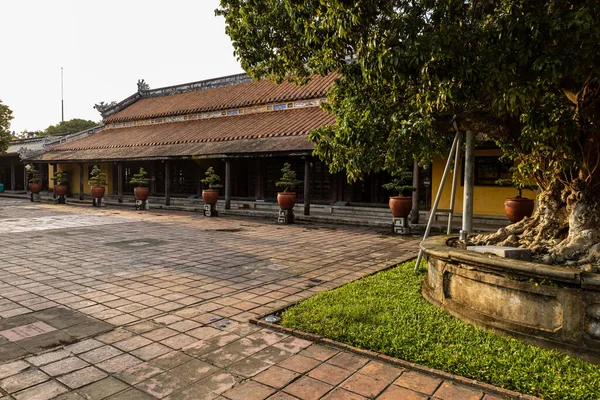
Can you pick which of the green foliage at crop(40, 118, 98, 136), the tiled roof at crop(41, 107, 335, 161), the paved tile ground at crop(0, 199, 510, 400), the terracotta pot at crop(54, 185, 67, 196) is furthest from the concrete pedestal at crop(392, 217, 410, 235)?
the green foliage at crop(40, 118, 98, 136)

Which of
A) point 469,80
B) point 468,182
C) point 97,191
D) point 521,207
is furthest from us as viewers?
point 97,191

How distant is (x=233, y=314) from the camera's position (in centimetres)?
439

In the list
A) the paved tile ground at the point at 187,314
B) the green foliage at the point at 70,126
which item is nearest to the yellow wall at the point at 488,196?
the paved tile ground at the point at 187,314

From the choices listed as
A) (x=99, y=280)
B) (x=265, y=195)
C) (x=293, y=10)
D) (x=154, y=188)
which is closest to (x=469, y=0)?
(x=293, y=10)

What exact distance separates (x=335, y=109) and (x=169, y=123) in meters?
18.7

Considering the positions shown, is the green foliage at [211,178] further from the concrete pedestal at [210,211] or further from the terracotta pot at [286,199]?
the terracotta pot at [286,199]

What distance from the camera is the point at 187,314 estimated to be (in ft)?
14.3

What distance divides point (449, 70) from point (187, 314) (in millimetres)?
3607

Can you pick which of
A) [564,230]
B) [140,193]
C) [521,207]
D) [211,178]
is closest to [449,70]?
[564,230]

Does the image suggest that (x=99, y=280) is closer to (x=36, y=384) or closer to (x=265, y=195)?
(x=36, y=384)

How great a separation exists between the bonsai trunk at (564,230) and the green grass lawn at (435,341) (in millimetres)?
1193

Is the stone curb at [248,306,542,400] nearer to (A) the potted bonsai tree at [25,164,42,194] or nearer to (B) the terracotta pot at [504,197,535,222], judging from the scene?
(B) the terracotta pot at [504,197,535,222]

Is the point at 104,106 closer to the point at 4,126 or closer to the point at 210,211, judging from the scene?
the point at 4,126

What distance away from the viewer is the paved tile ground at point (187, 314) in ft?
9.46
